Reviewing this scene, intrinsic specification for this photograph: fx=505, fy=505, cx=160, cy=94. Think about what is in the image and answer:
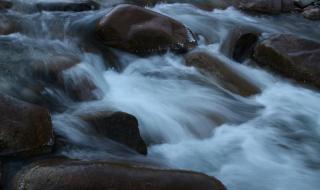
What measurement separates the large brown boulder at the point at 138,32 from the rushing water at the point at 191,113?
0.54ft

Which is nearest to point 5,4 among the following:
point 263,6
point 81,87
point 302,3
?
point 81,87

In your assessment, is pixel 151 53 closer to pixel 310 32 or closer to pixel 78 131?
pixel 78 131

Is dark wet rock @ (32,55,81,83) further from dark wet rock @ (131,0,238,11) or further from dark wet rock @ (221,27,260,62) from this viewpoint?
dark wet rock @ (131,0,238,11)

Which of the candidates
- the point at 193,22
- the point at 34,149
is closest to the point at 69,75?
the point at 34,149

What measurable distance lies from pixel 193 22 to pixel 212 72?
2.27m

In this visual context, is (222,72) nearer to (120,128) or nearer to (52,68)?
(52,68)

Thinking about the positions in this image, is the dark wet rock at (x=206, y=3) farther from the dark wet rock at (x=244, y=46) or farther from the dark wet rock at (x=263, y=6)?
the dark wet rock at (x=244, y=46)

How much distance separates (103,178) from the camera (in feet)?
12.1

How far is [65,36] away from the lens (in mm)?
7418

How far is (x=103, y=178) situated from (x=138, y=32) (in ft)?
12.9

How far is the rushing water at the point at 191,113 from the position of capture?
5.07m

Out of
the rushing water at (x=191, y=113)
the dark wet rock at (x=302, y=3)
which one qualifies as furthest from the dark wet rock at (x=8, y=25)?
the dark wet rock at (x=302, y=3)

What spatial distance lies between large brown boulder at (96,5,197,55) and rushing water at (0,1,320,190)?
0.16m

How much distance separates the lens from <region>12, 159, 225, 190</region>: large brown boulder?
365cm
